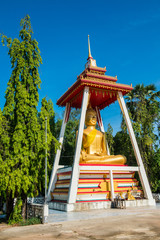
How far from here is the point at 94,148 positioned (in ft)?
62.1

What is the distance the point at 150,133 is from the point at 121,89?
620 cm

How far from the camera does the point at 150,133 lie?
20.5m

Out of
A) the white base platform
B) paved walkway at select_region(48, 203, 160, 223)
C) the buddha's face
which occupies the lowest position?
paved walkway at select_region(48, 203, 160, 223)

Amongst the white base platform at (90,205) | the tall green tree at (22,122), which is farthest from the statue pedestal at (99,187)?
the tall green tree at (22,122)

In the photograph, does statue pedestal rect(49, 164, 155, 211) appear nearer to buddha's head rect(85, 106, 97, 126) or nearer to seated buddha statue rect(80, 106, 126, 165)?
seated buddha statue rect(80, 106, 126, 165)

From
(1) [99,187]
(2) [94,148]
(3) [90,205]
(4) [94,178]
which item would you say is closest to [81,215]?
(3) [90,205]

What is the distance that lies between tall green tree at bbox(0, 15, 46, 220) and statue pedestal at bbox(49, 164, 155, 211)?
447 cm

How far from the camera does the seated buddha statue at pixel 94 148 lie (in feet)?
54.3

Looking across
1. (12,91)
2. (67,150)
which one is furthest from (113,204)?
(67,150)

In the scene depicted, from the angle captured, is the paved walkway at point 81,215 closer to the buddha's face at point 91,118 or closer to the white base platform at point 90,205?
the white base platform at point 90,205

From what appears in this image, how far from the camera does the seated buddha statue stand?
652 inches

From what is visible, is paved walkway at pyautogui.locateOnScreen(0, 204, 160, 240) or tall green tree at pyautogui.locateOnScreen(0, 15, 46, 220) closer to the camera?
paved walkway at pyautogui.locateOnScreen(0, 204, 160, 240)

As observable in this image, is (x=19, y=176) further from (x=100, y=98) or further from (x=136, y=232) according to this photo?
(x=100, y=98)

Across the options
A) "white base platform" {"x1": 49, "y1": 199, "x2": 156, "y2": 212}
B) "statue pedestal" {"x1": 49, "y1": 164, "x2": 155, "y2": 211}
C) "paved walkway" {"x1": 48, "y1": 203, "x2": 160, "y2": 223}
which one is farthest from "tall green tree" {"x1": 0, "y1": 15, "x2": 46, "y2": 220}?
"statue pedestal" {"x1": 49, "y1": 164, "x2": 155, "y2": 211}
